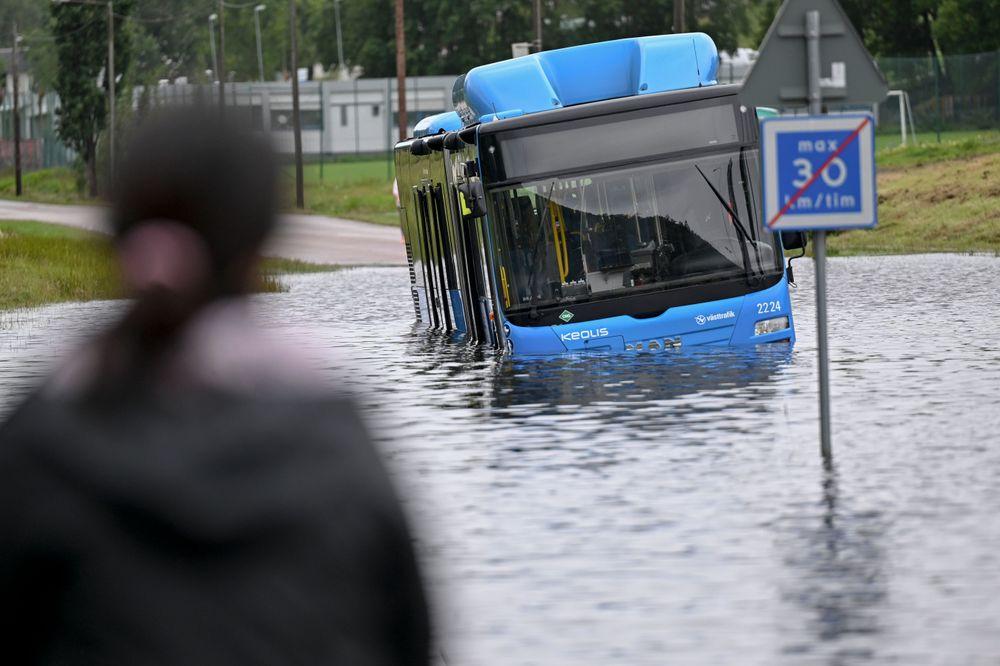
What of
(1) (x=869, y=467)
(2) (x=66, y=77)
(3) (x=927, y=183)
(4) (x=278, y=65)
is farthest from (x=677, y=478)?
(4) (x=278, y=65)

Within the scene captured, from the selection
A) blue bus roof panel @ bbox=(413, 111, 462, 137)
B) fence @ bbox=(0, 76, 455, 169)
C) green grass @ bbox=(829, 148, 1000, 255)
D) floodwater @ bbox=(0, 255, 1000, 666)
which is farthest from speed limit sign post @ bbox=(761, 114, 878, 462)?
fence @ bbox=(0, 76, 455, 169)

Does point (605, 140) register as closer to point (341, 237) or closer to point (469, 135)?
point (469, 135)

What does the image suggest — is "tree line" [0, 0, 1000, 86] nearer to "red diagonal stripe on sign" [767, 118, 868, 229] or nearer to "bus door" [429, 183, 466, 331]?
"bus door" [429, 183, 466, 331]

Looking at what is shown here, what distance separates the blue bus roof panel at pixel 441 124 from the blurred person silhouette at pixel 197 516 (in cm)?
2100

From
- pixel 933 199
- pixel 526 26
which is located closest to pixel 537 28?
pixel 933 199

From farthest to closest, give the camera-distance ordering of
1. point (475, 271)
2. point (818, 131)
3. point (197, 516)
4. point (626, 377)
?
1. point (475, 271)
2. point (626, 377)
3. point (818, 131)
4. point (197, 516)

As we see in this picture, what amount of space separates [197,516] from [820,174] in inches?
389

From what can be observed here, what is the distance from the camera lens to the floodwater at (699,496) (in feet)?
25.0

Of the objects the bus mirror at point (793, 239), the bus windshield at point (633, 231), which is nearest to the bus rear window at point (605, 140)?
the bus windshield at point (633, 231)

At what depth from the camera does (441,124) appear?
24781 millimetres

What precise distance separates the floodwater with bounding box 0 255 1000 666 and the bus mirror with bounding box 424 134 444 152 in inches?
82.9

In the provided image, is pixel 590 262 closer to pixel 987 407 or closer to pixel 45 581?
pixel 987 407

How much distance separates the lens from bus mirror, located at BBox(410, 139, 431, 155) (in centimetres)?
2370

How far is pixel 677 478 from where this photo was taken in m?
11.7
